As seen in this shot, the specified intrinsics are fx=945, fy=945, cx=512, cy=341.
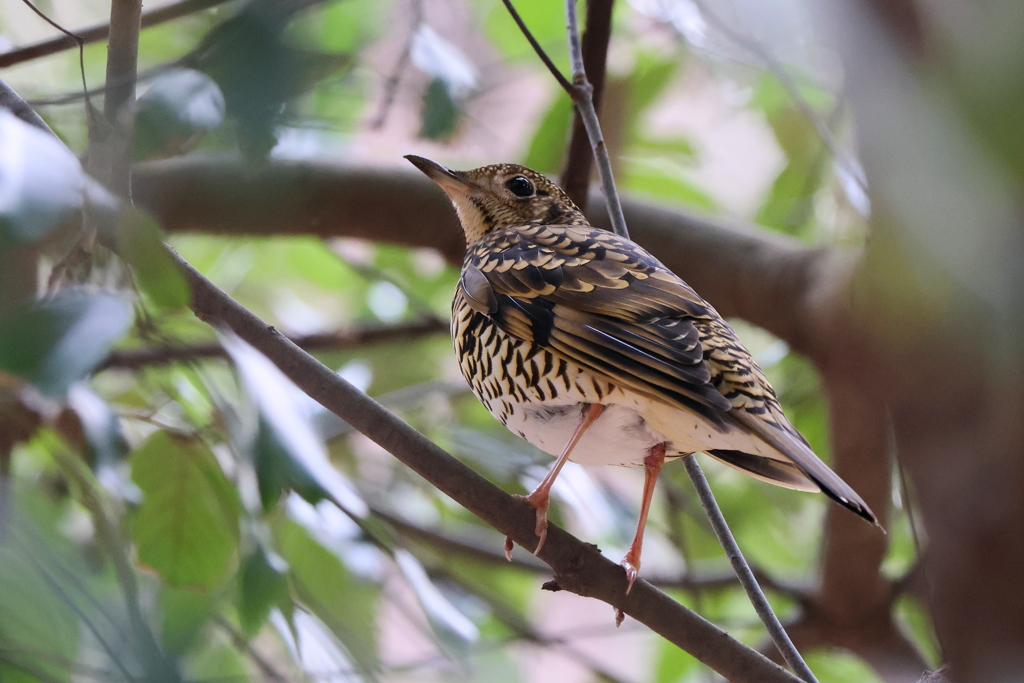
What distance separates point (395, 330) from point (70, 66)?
4.60 feet

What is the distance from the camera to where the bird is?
4.49ft

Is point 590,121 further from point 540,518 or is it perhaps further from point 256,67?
point 256,67

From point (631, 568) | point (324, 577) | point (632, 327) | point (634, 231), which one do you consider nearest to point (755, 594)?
point (631, 568)

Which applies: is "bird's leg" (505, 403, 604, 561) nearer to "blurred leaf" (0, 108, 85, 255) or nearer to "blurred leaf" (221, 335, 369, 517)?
"blurred leaf" (221, 335, 369, 517)

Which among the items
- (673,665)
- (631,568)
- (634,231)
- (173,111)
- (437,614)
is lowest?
(673,665)

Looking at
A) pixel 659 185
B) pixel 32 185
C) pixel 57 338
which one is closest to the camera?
pixel 32 185

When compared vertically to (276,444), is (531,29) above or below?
above

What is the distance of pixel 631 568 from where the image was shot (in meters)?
1.43

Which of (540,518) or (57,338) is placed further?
(540,518)

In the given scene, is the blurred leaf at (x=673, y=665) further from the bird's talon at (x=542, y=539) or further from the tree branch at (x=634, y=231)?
the bird's talon at (x=542, y=539)

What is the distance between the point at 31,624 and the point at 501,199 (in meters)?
1.39

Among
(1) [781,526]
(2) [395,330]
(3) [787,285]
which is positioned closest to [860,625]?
(1) [781,526]

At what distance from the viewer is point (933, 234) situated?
587 millimetres

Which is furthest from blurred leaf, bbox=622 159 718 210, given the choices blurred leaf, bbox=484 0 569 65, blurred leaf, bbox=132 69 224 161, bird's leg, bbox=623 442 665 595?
blurred leaf, bbox=132 69 224 161
